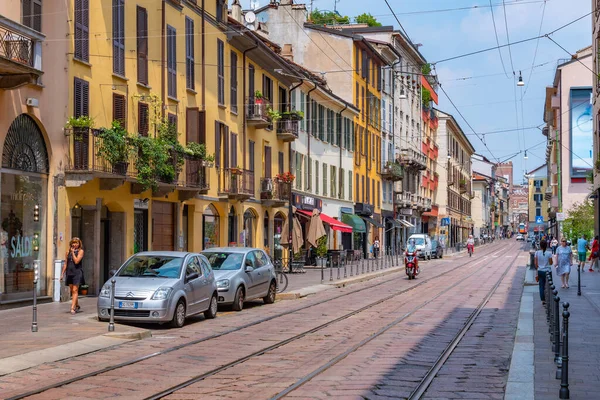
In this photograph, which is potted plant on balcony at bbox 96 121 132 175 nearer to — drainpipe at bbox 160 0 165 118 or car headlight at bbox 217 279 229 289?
drainpipe at bbox 160 0 165 118

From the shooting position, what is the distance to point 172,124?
29.0 meters

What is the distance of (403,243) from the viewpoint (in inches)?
3034

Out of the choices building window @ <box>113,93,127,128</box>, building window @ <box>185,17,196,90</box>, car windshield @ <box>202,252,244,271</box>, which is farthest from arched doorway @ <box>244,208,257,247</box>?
car windshield @ <box>202,252,244,271</box>

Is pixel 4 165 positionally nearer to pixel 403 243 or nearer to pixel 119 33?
pixel 119 33

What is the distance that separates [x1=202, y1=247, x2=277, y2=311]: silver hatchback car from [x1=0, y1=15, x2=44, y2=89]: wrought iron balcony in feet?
20.8

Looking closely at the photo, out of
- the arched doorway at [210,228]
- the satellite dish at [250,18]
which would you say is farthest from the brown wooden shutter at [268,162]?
the satellite dish at [250,18]

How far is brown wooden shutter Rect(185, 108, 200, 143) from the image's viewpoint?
3111 centimetres

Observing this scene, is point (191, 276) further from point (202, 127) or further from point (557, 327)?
point (202, 127)

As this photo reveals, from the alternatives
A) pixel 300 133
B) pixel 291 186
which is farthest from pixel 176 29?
pixel 300 133

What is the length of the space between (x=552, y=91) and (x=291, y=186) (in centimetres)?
5582

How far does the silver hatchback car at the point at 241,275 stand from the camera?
2148 cm

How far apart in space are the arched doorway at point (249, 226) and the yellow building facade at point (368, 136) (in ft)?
65.4

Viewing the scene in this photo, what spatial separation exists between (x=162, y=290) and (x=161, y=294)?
10 cm

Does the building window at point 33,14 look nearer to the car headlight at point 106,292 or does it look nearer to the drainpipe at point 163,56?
the drainpipe at point 163,56
